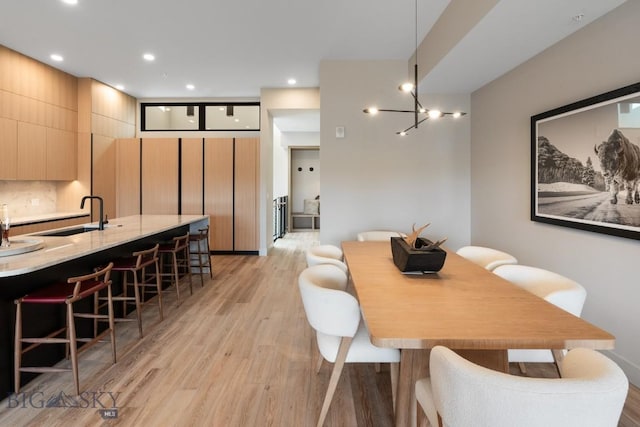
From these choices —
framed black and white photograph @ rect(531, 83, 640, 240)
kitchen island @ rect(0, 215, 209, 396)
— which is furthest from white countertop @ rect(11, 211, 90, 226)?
framed black and white photograph @ rect(531, 83, 640, 240)

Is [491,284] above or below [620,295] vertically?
above

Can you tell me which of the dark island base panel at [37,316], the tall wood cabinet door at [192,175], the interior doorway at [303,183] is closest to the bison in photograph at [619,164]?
the dark island base panel at [37,316]

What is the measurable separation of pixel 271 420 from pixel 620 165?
281 centimetres

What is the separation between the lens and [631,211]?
2.33 m

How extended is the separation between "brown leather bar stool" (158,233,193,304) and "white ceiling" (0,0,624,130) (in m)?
2.47

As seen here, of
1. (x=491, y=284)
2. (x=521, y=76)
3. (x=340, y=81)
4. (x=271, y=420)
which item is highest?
(x=340, y=81)

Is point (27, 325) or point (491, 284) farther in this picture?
point (27, 325)

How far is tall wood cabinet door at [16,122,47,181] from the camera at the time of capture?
16.4 ft

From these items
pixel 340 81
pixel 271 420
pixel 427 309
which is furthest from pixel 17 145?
pixel 427 309

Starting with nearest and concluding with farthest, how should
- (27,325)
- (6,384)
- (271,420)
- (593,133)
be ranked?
(271,420)
(6,384)
(27,325)
(593,133)

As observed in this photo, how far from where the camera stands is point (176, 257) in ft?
15.3

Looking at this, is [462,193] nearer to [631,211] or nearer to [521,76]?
[521,76]

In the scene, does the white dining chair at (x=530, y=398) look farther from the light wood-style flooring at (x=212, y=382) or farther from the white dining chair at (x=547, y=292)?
the light wood-style flooring at (x=212, y=382)

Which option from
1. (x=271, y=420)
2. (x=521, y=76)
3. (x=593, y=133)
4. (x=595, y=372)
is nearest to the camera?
(x=595, y=372)
